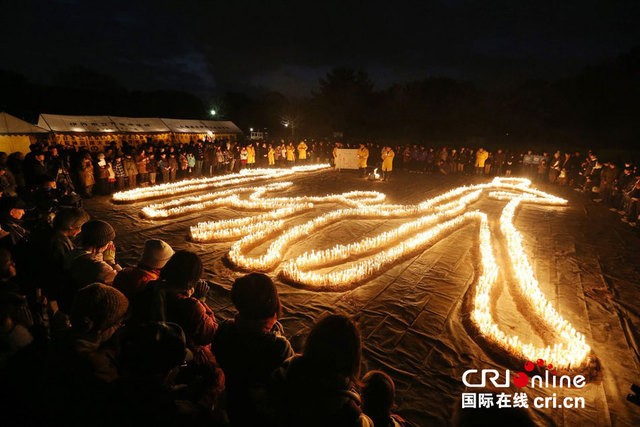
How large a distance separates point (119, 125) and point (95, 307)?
21.1m

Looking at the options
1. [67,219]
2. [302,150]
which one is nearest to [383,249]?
[67,219]

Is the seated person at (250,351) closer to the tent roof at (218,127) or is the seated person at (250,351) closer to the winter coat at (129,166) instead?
the winter coat at (129,166)

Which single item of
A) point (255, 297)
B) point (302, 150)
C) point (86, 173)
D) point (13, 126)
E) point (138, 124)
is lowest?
point (255, 297)

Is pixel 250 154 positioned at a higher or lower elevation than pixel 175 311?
higher

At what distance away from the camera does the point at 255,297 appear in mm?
2176

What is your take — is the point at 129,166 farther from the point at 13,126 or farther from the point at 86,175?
the point at 13,126

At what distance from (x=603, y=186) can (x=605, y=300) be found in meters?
10.9

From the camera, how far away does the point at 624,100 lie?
26.8m

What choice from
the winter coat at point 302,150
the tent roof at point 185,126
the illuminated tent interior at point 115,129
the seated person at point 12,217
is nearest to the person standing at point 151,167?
the illuminated tent interior at point 115,129

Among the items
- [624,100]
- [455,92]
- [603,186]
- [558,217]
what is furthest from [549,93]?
[558,217]

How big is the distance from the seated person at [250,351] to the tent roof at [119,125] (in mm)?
19504

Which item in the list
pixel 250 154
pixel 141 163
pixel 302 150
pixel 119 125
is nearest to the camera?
pixel 141 163

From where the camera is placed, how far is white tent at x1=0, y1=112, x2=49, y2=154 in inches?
542

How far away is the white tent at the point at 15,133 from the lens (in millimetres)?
13773
